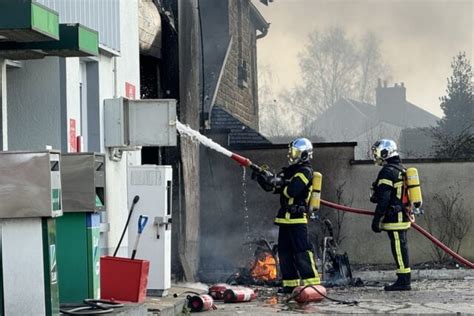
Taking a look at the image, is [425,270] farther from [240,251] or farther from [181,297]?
[181,297]

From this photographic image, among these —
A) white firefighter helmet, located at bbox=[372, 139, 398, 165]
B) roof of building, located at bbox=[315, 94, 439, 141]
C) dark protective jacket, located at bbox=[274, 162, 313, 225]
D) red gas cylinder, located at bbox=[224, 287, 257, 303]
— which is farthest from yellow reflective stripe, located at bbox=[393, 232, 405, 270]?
roof of building, located at bbox=[315, 94, 439, 141]

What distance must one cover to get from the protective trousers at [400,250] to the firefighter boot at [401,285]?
0.06m

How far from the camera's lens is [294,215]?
13922 mm

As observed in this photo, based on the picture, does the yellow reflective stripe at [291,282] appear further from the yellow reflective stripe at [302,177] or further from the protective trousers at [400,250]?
the protective trousers at [400,250]

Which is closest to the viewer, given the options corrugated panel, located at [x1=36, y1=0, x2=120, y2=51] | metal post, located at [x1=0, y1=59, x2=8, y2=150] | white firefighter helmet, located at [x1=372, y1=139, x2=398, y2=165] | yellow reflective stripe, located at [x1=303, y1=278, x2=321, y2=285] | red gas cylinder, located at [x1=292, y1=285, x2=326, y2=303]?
metal post, located at [x1=0, y1=59, x2=8, y2=150]

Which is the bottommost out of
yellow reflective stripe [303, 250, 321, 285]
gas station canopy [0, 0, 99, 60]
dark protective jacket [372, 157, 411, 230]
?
yellow reflective stripe [303, 250, 321, 285]

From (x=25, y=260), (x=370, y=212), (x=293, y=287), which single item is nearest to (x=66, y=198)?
(x=25, y=260)

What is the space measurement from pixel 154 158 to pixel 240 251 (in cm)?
288

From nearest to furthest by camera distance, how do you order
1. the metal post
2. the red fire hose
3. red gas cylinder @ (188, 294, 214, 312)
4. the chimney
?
the metal post → red gas cylinder @ (188, 294, 214, 312) → the red fire hose → the chimney

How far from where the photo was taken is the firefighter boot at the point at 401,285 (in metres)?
14.3

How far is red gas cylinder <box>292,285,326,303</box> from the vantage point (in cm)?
1286

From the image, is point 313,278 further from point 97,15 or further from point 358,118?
point 358,118

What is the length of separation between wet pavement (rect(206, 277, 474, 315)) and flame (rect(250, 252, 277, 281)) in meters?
0.35

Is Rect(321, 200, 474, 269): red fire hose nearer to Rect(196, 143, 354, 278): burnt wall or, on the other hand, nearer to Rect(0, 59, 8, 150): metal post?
Rect(196, 143, 354, 278): burnt wall
